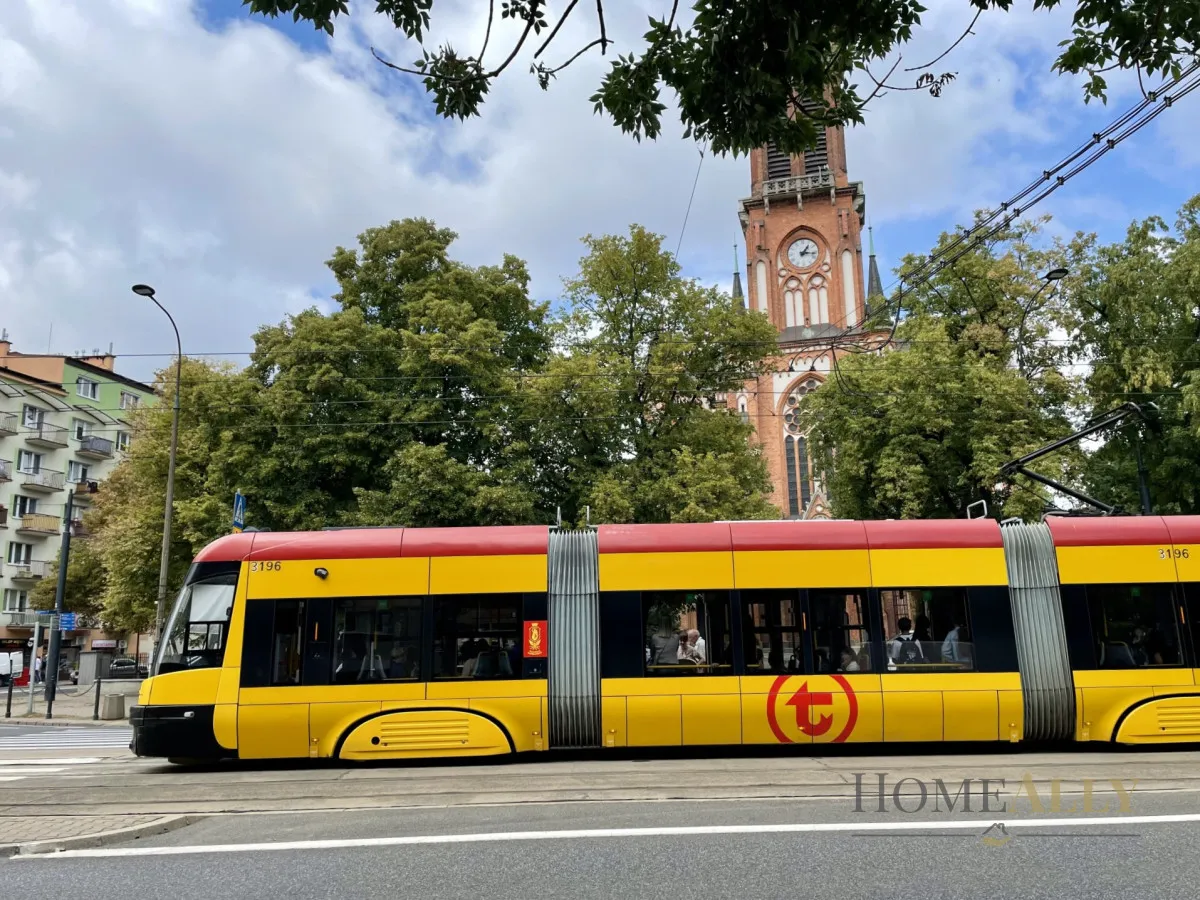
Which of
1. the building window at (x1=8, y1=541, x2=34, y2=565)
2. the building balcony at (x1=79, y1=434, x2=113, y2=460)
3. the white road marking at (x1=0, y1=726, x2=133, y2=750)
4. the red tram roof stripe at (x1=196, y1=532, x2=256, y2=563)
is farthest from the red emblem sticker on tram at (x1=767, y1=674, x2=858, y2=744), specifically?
the building balcony at (x1=79, y1=434, x2=113, y2=460)

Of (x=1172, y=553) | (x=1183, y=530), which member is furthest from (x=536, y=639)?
(x=1183, y=530)

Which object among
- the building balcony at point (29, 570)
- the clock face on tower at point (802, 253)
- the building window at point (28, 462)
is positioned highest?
the clock face on tower at point (802, 253)

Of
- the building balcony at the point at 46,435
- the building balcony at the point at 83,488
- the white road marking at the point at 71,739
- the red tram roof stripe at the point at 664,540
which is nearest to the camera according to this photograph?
the red tram roof stripe at the point at 664,540

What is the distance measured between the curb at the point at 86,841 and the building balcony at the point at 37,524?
4801 cm

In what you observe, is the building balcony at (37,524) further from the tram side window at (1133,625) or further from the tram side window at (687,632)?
the tram side window at (1133,625)

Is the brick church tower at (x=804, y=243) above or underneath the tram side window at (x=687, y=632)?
above

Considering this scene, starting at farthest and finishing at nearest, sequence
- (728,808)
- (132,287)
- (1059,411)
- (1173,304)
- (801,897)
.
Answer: (1059,411) → (1173,304) → (132,287) → (728,808) → (801,897)

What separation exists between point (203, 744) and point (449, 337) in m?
16.4

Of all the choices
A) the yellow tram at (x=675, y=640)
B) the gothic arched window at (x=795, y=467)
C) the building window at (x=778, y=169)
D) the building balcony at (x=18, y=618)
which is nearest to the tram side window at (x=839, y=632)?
the yellow tram at (x=675, y=640)

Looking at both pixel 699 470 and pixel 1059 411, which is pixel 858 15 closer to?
pixel 699 470

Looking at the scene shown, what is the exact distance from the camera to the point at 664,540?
1152cm

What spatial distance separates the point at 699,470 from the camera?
23.4m

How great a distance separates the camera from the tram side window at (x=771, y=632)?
36.5 ft

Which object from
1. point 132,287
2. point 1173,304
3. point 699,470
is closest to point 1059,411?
point 1173,304
